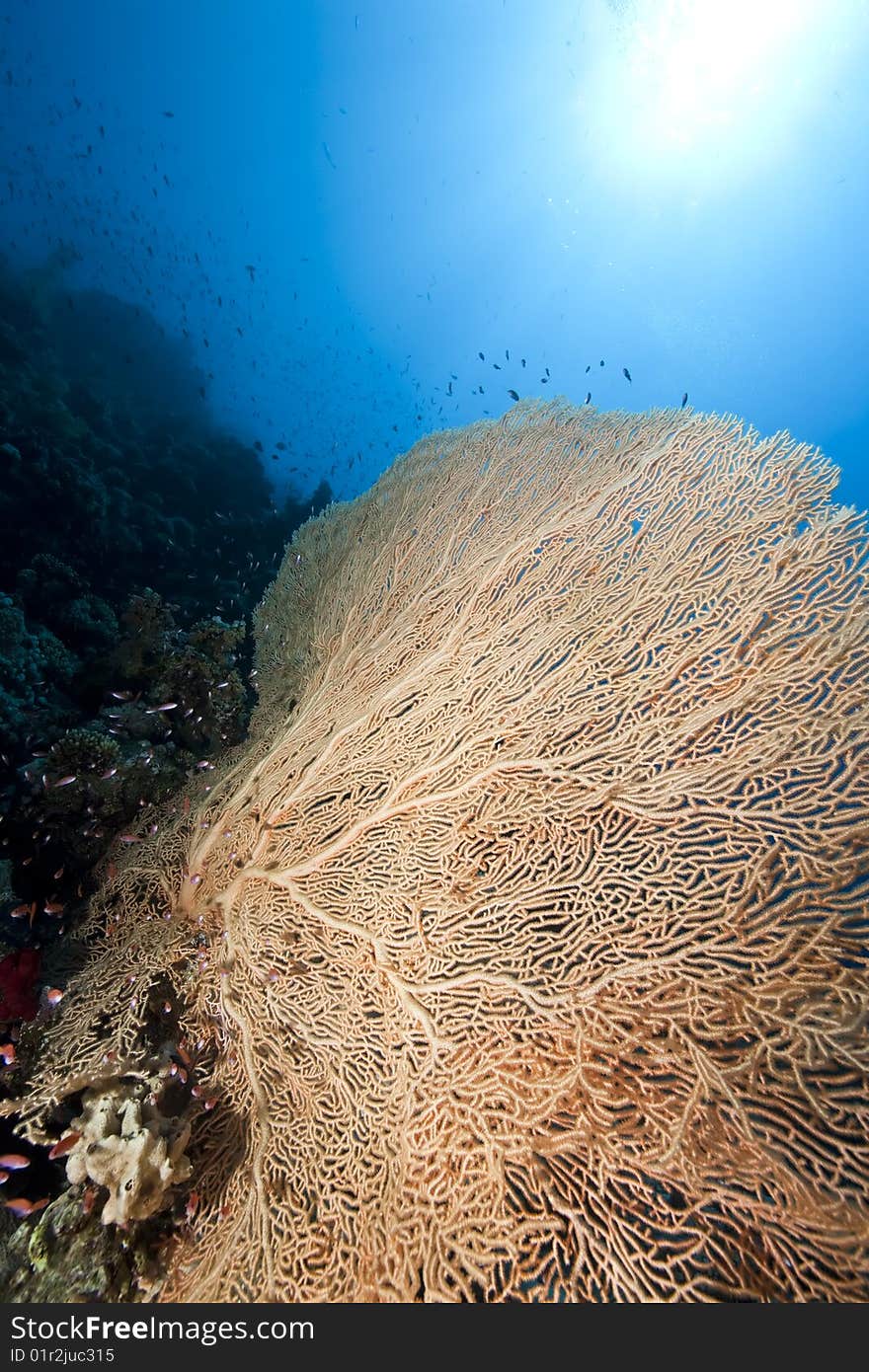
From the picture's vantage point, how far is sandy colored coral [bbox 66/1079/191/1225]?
2422 mm

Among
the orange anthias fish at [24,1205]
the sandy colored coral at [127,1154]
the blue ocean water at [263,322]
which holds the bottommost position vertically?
the orange anthias fish at [24,1205]

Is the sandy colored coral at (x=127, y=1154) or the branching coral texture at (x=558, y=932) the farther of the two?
the sandy colored coral at (x=127, y=1154)

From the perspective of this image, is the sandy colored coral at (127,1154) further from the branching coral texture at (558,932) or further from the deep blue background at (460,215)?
the deep blue background at (460,215)

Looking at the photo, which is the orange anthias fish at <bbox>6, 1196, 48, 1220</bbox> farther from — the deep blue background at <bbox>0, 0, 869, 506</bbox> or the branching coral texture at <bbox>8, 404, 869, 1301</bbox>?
the deep blue background at <bbox>0, 0, 869, 506</bbox>

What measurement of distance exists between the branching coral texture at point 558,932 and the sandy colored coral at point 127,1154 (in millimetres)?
226

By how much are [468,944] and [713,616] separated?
7.16 feet

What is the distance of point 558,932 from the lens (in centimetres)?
256

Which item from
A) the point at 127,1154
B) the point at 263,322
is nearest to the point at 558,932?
the point at 127,1154

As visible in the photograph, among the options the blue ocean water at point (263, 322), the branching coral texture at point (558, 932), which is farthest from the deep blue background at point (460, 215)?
the branching coral texture at point (558, 932)

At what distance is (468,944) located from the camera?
2672 mm

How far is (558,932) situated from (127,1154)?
7.03 feet

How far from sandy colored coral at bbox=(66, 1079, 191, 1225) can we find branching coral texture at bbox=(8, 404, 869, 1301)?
8.9 inches

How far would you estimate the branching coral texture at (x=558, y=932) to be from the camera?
208cm

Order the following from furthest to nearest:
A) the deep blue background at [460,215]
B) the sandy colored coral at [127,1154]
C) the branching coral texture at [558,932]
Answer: the deep blue background at [460,215] < the sandy colored coral at [127,1154] < the branching coral texture at [558,932]
